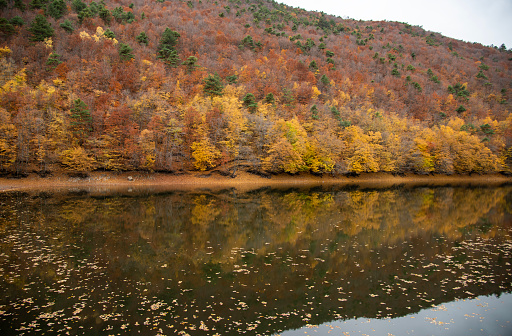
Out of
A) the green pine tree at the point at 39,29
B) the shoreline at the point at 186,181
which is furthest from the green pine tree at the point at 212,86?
the green pine tree at the point at 39,29

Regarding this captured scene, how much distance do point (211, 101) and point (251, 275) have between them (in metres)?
64.5

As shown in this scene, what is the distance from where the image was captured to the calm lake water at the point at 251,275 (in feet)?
33.4

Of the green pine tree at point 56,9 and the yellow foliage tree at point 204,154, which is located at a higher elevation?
the green pine tree at point 56,9

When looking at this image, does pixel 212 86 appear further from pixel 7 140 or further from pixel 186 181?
pixel 7 140

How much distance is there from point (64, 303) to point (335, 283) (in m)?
10.3

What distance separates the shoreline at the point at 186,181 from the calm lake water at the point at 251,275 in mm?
26423

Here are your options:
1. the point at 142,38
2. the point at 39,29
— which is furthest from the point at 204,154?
the point at 39,29

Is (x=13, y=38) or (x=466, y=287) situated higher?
(x=13, y=38)

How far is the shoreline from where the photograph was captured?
50625 mm

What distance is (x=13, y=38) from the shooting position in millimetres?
77750

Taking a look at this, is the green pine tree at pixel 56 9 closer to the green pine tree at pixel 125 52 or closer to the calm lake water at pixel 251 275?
the green pine tree at pixel 125 52

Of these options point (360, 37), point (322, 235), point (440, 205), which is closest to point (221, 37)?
point (360, 37)

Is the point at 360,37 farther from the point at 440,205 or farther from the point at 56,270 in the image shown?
the point at 56,270

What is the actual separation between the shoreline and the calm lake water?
86.7 feet
